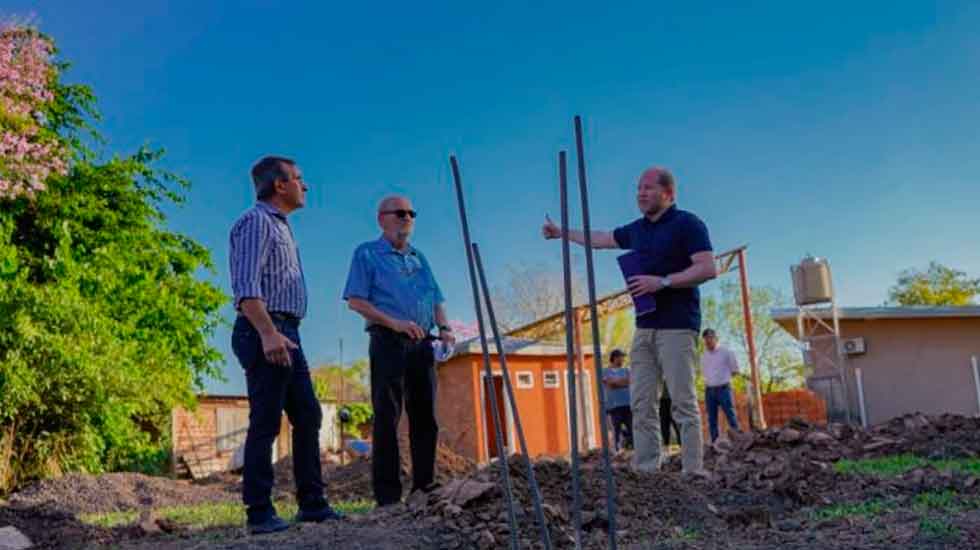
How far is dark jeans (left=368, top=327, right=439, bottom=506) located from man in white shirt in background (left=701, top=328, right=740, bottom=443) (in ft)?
23.6

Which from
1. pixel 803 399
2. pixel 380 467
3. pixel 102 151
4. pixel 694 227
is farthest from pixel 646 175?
pixel 803 399

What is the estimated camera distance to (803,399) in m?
19.6

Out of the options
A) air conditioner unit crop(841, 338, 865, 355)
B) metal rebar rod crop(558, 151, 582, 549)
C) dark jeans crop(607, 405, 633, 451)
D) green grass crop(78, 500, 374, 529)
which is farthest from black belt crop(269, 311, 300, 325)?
air conditioner unit crop(841, 338, 865, 355)

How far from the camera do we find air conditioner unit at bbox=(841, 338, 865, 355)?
20.7 m

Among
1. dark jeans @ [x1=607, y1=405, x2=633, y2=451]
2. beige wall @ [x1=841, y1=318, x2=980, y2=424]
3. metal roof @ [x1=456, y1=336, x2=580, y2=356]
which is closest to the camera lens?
dark jeans @ [x1=607, y1=405, x2=633, y2=451]

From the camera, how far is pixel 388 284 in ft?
14.9

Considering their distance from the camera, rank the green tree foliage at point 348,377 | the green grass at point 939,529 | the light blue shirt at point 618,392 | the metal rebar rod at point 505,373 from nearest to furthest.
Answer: the metal rebar rod at point 505,373 < the green grass at point 939,529 < the light blue shirt at point 618,392 < the green tree foliage at point 348,377

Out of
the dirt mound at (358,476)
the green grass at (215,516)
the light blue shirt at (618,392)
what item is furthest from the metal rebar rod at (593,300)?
the light blue shirt at (618,392)

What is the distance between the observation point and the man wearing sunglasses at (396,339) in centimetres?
441

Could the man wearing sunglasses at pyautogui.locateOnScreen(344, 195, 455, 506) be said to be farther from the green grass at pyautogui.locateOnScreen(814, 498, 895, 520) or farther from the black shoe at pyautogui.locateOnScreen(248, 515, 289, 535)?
the green grass at pyautogui.locateOnScreen(814, 498, 895, 520)

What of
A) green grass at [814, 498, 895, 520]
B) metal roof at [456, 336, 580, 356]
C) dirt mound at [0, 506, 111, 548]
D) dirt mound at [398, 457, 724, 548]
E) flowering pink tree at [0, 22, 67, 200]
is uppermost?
flowering pink tree at [0, 22, 67, 200]

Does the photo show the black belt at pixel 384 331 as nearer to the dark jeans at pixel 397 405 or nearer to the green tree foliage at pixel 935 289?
the dark jeans at pixel 397 405

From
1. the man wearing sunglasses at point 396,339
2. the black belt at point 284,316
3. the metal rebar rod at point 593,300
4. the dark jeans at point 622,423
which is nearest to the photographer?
the metal rebar rod at point 593,300

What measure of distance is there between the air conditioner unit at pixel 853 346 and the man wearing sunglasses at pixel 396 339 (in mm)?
18196
